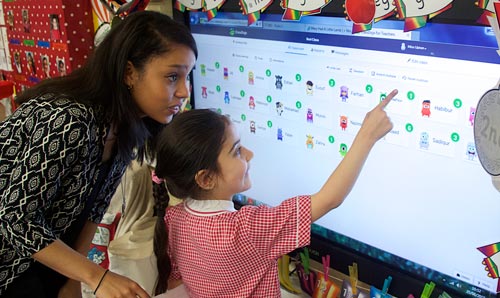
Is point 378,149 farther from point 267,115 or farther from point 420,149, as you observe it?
point 267,115

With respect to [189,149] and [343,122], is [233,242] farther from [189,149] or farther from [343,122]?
[343,122]

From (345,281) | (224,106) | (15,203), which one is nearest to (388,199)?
(345,281)

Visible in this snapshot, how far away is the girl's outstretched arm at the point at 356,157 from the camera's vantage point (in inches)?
30.3

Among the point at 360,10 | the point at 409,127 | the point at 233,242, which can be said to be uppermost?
the point at 360,10

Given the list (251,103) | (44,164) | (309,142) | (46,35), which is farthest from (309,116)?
(46,35)

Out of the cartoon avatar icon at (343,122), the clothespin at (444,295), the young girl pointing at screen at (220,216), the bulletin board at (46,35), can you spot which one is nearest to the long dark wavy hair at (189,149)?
the young girl pointing at screen at (220,216)

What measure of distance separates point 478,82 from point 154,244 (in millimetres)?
660

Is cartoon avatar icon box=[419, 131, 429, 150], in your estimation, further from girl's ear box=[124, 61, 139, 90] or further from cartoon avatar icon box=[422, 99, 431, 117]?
girl's ear box=[124, 61, 139, 90]

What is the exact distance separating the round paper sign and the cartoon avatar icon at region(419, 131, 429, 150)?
6.7 inches

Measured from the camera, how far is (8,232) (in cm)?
88

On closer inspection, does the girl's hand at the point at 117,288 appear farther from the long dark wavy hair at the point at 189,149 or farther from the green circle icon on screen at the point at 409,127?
the green circle icon on screen at the point at 409,127

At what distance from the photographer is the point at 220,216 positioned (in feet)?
2.90

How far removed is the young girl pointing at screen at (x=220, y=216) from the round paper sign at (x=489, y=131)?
0.22m

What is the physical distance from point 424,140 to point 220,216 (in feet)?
1.19
